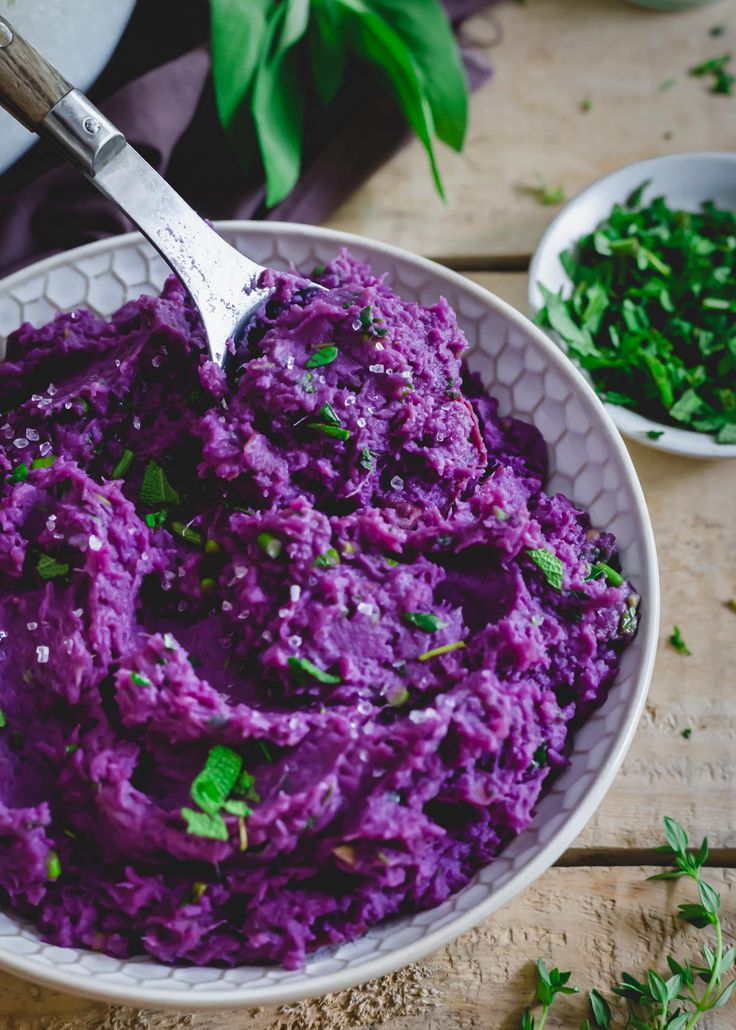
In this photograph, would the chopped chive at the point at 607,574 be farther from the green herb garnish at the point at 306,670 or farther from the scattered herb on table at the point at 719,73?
the scattered herb on table at the point at 719,73

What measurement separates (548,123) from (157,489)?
260cm

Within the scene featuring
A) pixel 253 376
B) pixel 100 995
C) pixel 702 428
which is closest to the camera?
pixel 100 995

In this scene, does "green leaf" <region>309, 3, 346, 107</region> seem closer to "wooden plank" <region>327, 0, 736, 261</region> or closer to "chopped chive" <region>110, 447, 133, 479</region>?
"wooden plank" <region>327, 0, 736, 261</region>

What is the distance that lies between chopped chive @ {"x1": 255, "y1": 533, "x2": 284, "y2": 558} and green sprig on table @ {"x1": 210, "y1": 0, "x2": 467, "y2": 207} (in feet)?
5.17

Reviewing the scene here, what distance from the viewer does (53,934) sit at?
89.4 inches

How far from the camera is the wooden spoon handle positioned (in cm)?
249

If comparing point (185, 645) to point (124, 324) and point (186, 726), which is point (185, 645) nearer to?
point (186, 726)

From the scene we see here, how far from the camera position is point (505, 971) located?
271 centimetres

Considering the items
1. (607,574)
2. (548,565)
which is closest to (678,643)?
(607,574)

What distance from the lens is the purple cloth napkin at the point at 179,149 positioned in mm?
3527

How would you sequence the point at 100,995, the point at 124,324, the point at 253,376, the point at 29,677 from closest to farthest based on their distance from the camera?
the point at 100,995
the point at 29,677
the point at 253,376
the point at 124,324

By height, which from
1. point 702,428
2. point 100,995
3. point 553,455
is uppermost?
point 100,995

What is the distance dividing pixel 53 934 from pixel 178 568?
33.6 inches

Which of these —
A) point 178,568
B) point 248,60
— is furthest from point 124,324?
A: point 248,60
